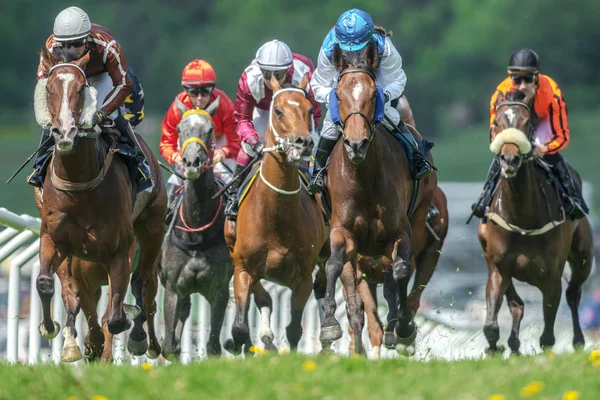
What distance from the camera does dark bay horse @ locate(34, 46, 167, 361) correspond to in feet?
30.0

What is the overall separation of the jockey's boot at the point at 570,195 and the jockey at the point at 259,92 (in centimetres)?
222

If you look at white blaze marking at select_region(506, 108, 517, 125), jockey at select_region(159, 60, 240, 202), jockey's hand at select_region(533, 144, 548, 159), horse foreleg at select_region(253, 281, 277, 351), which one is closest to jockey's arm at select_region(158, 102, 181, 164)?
jockey at select_region(159, 60, 240, 202)

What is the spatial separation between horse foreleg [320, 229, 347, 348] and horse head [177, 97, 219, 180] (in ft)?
6.57

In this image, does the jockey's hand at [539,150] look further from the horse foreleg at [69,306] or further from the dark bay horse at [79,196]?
the horse foreleg at [69,306]

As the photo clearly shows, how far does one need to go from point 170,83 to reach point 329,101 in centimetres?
4709

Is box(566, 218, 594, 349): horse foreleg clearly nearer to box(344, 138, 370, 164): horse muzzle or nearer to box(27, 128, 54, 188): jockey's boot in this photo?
box(344, 138, 370, 164): horse muzzle

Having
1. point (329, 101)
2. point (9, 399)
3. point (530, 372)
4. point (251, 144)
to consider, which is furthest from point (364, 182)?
point (9, 399)

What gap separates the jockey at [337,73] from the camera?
10.0 meters

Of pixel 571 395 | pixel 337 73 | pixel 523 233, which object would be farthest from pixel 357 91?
pixel 571 395

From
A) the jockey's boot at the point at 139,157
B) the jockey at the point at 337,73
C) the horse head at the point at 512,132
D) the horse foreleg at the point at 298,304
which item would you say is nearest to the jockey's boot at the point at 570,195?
the horse head at the point at 512,132

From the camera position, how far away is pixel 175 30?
62.5 metres

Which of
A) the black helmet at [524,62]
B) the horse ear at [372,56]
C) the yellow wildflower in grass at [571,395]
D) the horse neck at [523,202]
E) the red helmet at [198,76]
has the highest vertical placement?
the red helmet at [198,76]

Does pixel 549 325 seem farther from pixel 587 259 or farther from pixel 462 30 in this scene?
pixel 462 30

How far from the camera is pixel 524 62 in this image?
11.8m
